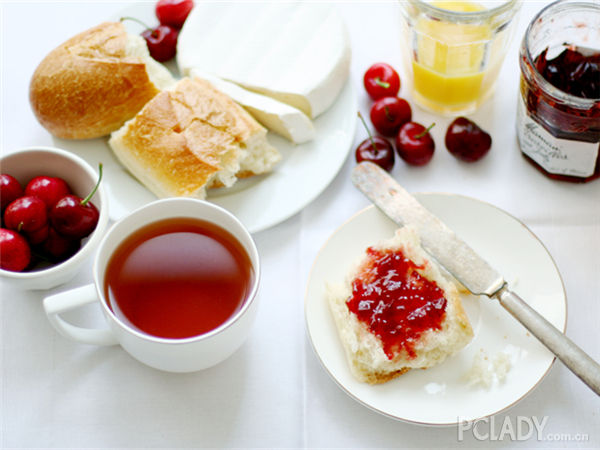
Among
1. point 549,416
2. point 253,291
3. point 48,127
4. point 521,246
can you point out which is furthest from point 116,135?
point 549,416

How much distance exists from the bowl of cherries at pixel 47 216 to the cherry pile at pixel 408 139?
0.61 m

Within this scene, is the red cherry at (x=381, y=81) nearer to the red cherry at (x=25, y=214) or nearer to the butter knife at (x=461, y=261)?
the butter knife at (x=461, y=261)

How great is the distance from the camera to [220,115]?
1.52 m

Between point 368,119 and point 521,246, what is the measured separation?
493mm

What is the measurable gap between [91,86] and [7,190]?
309 millimetres

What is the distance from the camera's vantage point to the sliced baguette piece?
1538 millimetres

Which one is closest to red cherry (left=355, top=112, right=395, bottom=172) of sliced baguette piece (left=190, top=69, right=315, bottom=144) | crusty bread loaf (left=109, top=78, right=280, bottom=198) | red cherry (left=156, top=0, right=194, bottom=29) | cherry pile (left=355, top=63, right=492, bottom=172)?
cherry pile (left=355, top=63, right=492, bottom=172)

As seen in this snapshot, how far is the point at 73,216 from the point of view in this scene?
1.33m

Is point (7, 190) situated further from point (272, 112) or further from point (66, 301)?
point (272, 112)

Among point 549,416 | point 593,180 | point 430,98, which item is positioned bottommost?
point 549,416

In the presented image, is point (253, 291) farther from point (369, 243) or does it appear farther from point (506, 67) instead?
point (506, 67)

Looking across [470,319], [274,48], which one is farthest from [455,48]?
[470,319]

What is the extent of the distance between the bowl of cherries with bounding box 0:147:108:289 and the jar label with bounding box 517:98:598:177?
0.91 meters

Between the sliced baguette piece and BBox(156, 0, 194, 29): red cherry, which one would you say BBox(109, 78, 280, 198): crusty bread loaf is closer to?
the sliced baguette piece
